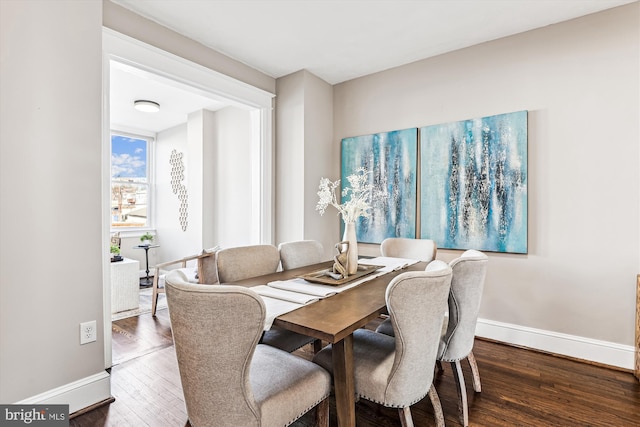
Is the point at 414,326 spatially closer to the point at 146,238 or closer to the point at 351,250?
the point at 351,250

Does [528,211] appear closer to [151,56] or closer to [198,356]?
[198,356]

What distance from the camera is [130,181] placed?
578 cm

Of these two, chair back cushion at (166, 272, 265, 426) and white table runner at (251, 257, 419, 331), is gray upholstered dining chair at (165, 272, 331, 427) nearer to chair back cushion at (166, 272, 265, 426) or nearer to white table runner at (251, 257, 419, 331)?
chair back cushion at (166, 272, 265, 426)

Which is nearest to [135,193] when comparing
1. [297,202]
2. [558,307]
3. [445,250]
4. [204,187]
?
[204,187]

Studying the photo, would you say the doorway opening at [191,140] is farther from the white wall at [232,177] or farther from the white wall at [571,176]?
the white wall at [571,176]

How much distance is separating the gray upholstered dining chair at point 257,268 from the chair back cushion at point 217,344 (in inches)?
26.7

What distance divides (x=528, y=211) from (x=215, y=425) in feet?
9.06

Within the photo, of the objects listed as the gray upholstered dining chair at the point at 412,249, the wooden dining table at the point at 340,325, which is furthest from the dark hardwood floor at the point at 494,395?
the gray upholstered dining chair at the point at 412,249

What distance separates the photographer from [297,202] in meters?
3.52

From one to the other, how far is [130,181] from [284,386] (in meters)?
5.74

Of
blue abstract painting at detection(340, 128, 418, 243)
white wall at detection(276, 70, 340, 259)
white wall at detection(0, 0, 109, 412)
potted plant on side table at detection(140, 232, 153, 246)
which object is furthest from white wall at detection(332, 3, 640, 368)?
potted plant on side table at detection(140, 232, 153, 246)

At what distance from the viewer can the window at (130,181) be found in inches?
222

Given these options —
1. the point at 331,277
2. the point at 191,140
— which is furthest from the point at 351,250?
the point at 191,140

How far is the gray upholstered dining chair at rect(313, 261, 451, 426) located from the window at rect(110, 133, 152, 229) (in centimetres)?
556
